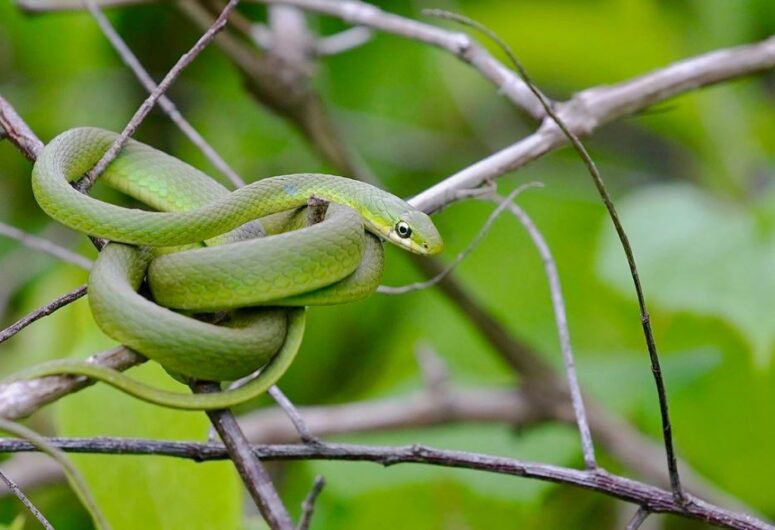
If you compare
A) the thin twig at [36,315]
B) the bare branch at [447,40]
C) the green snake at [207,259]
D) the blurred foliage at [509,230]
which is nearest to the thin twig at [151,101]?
the green snake at [207,259]

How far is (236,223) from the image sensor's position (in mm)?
2504

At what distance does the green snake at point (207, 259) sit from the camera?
2.10 meters

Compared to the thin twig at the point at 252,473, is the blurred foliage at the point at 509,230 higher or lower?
higher

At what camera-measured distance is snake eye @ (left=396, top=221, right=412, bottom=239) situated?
278 cm

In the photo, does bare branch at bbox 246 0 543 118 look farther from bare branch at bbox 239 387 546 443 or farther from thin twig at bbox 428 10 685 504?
bare branch at bbox 239 387 546 443

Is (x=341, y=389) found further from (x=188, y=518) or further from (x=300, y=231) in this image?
(x=300, y=231)

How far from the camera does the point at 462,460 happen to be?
2197 millimetres

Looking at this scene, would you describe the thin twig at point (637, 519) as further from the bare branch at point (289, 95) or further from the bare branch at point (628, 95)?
the bare branch at point (289, 95)

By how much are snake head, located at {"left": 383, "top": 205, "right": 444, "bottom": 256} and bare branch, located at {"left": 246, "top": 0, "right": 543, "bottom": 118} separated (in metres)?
0.72

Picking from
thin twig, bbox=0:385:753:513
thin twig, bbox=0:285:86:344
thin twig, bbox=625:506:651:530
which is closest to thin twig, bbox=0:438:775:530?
thin twig, bbox=625:506:651:530

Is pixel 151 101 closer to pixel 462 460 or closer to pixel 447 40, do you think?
pixel 462 460

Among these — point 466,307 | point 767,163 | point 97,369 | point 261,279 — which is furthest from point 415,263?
point 97,369

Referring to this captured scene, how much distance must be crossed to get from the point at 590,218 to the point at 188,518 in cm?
345

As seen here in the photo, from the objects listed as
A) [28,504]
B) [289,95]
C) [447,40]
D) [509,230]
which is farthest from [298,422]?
[509,230]
